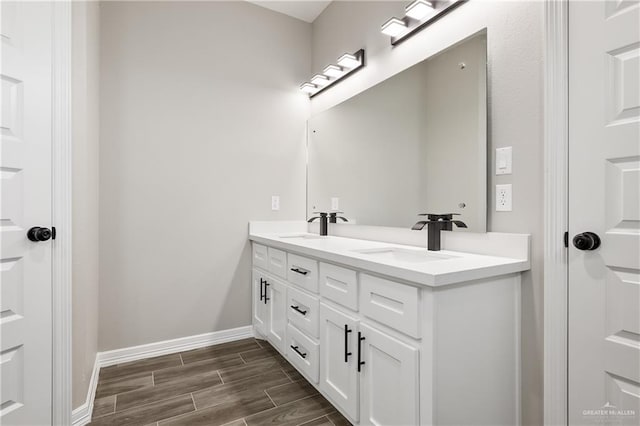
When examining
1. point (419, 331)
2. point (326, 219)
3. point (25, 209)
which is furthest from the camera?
point (326, 219)

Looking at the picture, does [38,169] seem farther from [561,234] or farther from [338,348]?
[561,234]

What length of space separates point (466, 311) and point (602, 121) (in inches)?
32.5

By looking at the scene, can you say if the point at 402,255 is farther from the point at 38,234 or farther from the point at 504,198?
the point at 38,234

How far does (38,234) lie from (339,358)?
140 cm

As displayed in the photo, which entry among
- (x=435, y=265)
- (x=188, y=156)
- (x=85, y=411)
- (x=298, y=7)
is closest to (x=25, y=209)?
(x=85, y=411)

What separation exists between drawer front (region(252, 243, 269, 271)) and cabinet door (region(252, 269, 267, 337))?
6 cm

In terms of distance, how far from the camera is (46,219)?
1400mm

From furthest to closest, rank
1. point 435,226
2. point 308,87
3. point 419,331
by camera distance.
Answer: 1. point 308,87
2. point 435,226
3. point 419,331

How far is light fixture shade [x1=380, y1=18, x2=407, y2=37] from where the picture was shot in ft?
6.21

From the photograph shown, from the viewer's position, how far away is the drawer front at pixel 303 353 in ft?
5.57

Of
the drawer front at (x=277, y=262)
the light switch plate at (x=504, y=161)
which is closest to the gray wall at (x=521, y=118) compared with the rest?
the light switch plate at (x=504, y=161)

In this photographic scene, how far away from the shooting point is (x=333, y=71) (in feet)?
8.43

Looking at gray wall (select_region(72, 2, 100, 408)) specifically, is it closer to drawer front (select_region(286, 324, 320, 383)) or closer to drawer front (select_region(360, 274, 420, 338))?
drawer front (select_region(286, 324, 320, 383))

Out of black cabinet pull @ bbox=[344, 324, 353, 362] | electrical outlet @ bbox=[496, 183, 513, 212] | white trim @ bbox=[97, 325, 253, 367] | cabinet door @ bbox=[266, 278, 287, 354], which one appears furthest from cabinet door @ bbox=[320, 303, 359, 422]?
white trim @ bbox=[97, 325, 253, 367]
